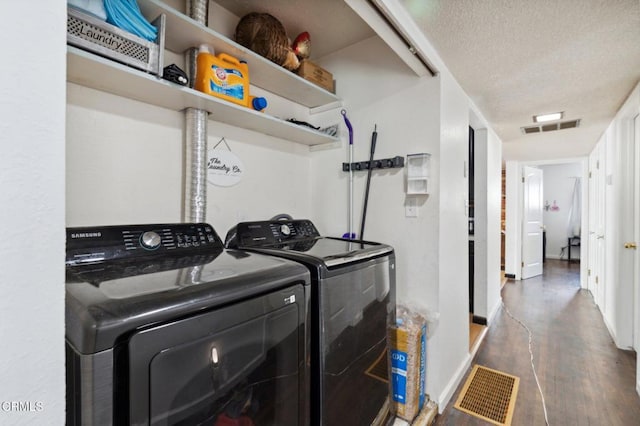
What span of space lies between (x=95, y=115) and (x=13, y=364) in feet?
3.94

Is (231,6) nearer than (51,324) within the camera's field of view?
No

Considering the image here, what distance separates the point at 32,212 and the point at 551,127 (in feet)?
14.9

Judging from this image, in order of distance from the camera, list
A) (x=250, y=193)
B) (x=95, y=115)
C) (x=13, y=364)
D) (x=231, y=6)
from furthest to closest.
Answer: (x=250, y=193)
(x=231, y=6)
(x=95, y=115)
(x=13, y=364)

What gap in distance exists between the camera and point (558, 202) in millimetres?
7625

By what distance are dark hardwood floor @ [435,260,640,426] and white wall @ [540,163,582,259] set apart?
4.10m

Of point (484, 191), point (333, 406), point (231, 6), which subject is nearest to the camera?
point (333, 406)

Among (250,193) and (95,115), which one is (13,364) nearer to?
(95,115)

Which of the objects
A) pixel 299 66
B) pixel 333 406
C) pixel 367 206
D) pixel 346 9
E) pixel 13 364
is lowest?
pixel 333 406

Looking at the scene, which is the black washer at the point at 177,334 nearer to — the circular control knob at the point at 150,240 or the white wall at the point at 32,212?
the circular control knob at the point at 150,240

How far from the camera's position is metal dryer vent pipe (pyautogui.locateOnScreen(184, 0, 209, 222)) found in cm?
146

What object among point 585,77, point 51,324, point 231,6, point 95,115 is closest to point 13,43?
point 51,324

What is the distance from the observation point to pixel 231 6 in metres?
1.74

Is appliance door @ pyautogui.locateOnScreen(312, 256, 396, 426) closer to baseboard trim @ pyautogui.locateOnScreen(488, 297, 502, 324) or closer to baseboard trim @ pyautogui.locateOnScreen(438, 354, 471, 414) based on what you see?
baseboard trim @ pyautogui.locateOnScreen(438, 354, 471, 414)

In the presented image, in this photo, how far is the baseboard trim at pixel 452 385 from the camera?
1.92 meters
